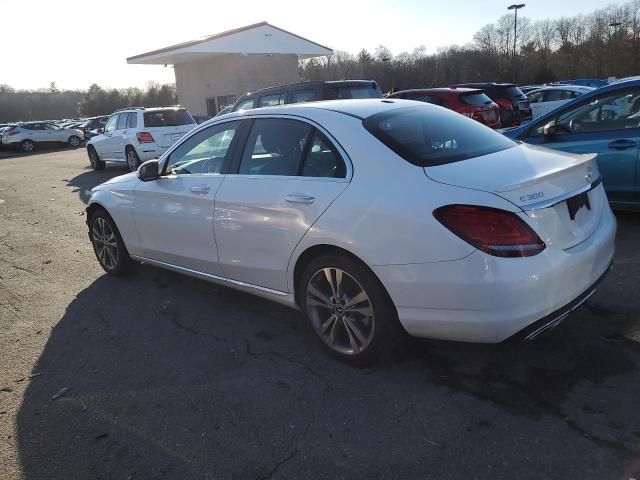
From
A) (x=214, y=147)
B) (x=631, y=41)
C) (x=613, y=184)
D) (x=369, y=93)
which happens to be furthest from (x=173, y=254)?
(x=631, y=41)

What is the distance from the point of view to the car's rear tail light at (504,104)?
14750 millimetres

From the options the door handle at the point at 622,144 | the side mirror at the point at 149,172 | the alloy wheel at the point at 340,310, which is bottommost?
the alloy wheel at the point at 340,310

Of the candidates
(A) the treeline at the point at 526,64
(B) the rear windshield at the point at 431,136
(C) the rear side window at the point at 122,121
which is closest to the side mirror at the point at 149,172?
(B) the rear windshield at the point at 431,136

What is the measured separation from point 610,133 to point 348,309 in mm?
4199

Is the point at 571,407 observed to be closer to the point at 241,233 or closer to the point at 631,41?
the point at 241,233

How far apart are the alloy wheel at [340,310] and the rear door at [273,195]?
28cm

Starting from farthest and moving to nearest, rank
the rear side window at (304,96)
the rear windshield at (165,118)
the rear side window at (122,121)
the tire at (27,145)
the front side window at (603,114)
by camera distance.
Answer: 1. the tire at (27,145)
2. the rear side window at (122,121)
3. the rear windshield at (165,118)
4. the rear side window at (304,96)
5. the front side window at (603,114)

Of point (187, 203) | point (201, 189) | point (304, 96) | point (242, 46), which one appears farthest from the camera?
point (242, 46)

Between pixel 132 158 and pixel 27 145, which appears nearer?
pixel 132 158

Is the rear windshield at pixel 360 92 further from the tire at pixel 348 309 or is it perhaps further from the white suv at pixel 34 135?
the white suv at pixel 34 135

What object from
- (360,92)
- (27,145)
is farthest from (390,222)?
(27,145)

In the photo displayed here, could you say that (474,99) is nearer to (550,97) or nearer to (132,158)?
(550,97)

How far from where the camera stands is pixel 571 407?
2.83 meters

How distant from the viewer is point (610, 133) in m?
5.84
